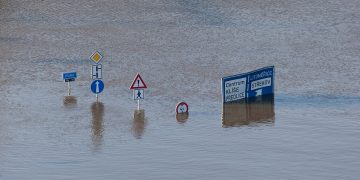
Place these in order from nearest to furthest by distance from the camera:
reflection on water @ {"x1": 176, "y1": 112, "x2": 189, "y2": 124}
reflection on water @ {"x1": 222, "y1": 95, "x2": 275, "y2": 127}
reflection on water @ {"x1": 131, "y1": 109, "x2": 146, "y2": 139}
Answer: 1. reflection on water @ {"x1": 131, "y1": 109, "x2": 146, "y2": 139}
2. reflection on water @ {"x1": 176, "y1": 112, "x2": 189, "y2": 124}
3. reflection on water @ {"x1": 222, "y1": 95, "x2": 275, "y2": 127}

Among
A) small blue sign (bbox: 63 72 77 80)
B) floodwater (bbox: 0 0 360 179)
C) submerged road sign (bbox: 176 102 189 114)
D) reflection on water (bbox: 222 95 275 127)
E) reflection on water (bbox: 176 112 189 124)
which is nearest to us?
floodwater (bbox: 0 0 360 179)

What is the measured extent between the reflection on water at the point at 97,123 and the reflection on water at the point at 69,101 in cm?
86

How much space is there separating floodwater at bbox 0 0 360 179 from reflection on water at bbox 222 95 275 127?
78 millimetres

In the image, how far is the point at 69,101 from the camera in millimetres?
34031

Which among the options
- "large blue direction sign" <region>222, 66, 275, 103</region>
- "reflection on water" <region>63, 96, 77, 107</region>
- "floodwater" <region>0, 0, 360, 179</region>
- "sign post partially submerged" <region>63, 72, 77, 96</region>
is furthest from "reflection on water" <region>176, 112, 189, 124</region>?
"sign post partially submerged" <region>63, 72, 77, 96</region>

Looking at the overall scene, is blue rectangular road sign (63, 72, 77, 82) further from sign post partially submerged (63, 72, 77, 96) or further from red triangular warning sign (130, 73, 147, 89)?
red triangular warning sign (130, 73, 147, 89)

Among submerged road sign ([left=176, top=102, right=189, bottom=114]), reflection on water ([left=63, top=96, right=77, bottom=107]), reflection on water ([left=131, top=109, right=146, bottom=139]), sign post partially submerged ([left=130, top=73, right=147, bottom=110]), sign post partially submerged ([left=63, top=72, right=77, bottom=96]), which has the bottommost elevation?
reflection on water ([left=131, top=109, right=146, bottom=139])

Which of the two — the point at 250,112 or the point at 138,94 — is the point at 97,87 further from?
the point at 250,112

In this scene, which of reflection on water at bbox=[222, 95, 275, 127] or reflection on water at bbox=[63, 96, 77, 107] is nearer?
reflection on water at bbox=[222, 95, 275, 127]

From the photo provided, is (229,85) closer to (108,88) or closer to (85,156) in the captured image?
(108,88)

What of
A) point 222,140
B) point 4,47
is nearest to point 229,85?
point 222,140

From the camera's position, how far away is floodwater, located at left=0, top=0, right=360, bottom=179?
88.2 feet

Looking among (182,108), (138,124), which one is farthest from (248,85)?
(138,124)

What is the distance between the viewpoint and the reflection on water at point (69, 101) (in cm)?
3359
